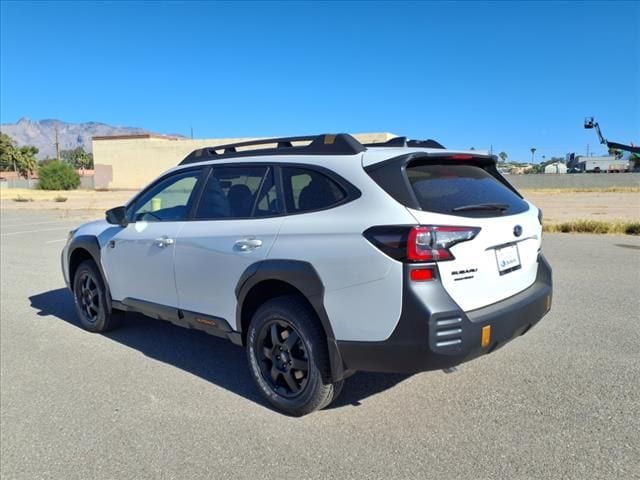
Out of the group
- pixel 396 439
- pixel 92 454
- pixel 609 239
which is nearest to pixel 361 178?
pixel 396 439

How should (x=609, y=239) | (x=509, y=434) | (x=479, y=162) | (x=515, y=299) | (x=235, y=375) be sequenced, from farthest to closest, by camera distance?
(x=609, y=239) → (x=235, y=375) → (x=479, y=162) → (x=515, y=299) → (x=509, y=434)

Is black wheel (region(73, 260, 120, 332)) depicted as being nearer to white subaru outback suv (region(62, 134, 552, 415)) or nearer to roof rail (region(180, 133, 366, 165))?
white subaru outback suv (region(62, 134, 552, 415))

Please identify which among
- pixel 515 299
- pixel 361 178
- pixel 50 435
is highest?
pixel 361 178

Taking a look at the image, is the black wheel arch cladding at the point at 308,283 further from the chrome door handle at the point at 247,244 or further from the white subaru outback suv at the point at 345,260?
the chrome door handle at the point at 247,244

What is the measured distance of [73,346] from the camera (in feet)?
16.9

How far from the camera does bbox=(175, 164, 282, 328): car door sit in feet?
11.8

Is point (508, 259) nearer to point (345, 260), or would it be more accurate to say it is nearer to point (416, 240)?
point (416, 240)

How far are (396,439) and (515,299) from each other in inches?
47.7

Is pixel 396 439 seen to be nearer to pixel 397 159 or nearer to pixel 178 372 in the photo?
pixel 397 159

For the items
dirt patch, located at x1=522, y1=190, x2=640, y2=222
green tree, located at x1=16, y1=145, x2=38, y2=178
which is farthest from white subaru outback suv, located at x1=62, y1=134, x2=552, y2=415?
green tree, located at x1=16, y1=145, x2=38, y2=178

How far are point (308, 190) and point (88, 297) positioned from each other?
3374mm

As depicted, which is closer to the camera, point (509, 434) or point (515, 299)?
point (509, 434)

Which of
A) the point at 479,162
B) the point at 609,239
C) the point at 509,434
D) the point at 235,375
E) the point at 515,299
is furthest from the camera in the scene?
the point at 609,239

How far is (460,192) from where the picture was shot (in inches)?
130
